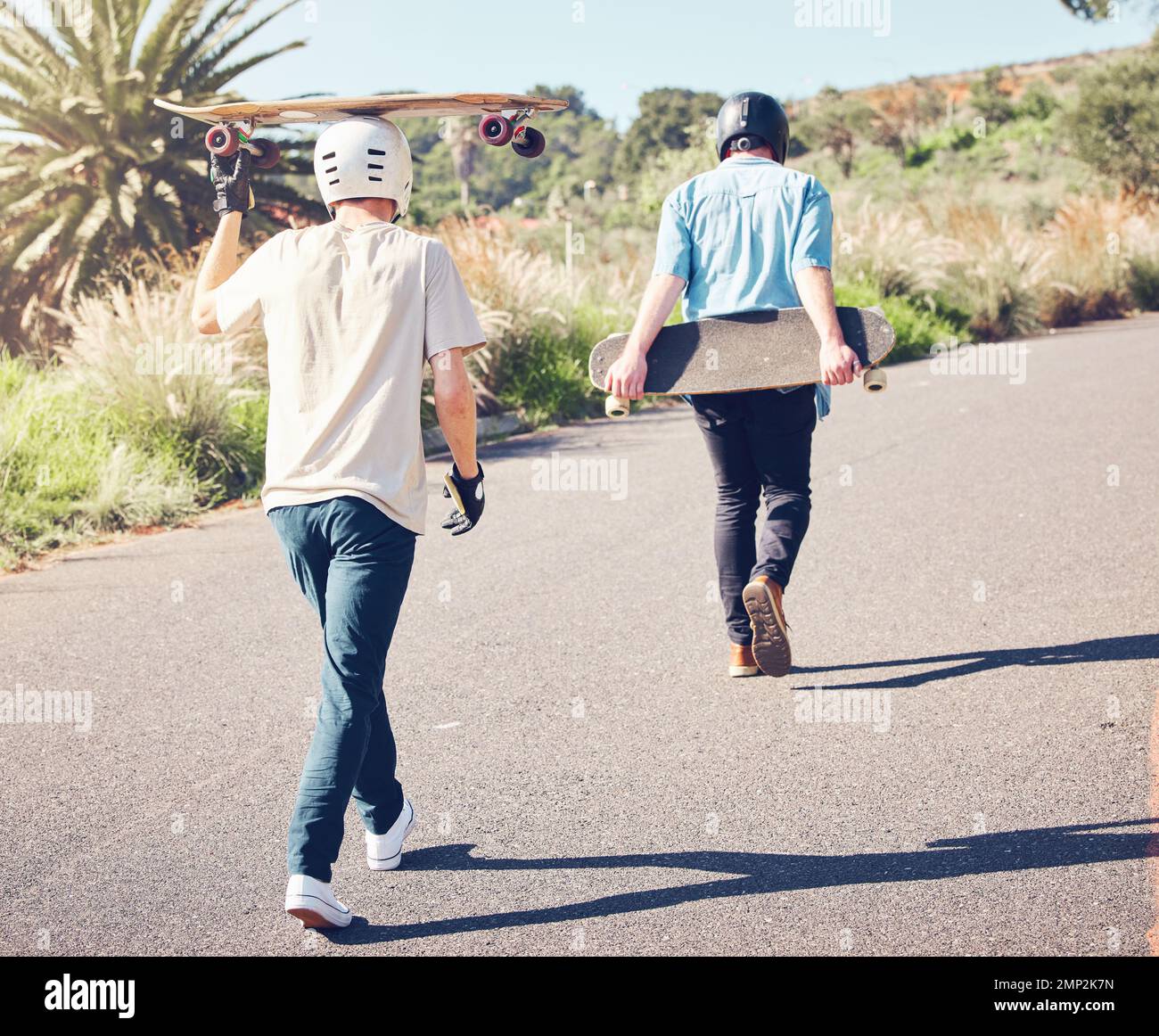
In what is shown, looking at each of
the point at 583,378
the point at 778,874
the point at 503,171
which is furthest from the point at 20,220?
the point at 503,171

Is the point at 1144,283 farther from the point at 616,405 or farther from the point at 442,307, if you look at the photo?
the point at 442,307

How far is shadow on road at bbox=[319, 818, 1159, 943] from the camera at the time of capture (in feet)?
10.3

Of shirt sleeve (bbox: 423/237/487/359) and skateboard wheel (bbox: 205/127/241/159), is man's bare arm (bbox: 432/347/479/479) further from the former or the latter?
skateboard wheel (bbox: 205/127/241/159)

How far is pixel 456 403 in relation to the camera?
312cm

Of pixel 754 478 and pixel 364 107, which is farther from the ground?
pixel 364 107

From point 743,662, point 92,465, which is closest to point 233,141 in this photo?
point 743,662

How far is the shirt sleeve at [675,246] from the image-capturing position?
4500 mm

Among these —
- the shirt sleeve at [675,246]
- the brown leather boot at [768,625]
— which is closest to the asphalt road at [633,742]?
the brown leather boot at [768,625]

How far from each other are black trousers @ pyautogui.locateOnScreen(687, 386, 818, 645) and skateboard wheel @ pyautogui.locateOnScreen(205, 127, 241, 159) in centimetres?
194

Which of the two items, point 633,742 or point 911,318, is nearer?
point 633,742

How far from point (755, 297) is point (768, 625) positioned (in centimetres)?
113

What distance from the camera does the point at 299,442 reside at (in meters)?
3.06

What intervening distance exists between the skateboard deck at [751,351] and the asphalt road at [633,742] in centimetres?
115

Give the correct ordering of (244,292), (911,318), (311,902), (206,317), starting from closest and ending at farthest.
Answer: (311,902) < (244,292) < (206,317) < (911,318)
